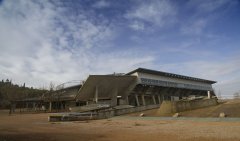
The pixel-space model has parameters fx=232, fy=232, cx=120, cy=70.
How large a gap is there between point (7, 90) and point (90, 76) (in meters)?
56.3

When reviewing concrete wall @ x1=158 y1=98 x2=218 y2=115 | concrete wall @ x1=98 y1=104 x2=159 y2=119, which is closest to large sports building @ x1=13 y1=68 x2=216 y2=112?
concrete wall @ x1=98 y1=104 x2=159 y2=119

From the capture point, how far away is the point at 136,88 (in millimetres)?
63906

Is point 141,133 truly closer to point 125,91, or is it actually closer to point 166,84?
point 125,91

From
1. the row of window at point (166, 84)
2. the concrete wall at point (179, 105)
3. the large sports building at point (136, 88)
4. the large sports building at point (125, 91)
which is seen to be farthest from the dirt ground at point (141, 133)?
the row of window at point (166, 84)

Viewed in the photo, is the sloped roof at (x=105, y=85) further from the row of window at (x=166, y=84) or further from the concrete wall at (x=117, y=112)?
the concrete wall at (x=117, y=112)

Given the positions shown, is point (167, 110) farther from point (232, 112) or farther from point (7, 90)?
point (7, 90)

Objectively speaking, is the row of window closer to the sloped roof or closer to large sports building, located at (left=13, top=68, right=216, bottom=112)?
large sports building, located at (left=13, top=68, right=216, bottom=112)

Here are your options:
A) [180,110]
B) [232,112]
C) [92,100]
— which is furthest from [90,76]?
[232,112]

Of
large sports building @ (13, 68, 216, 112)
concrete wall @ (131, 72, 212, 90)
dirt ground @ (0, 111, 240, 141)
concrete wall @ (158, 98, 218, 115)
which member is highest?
concrete wall @ (131, 72, 212, 90)

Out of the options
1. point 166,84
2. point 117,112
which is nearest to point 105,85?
point 117,112

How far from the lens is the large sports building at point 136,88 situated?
5540cm

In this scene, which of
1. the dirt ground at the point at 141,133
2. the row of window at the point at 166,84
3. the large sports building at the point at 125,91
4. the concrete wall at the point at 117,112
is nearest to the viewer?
the dirt ground at the point at 141,133

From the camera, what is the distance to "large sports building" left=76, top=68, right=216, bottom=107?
5540cm

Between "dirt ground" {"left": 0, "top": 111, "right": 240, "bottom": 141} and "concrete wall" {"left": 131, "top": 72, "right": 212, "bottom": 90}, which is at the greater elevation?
"concrete wall" {"left": 131, "top": 72, "right": 212, "bottom": 90}
